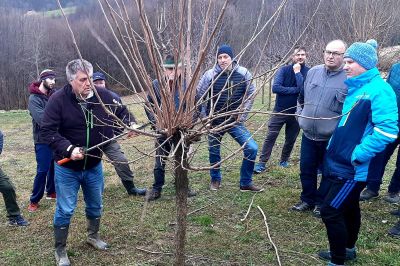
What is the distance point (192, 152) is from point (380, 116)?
1496 mm

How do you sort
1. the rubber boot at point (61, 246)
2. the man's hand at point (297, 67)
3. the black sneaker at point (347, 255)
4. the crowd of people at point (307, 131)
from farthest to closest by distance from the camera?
1. the man's hand at point (297, 67)
2. the rubber boot at point (61, 246)
3. the black sneaker at point (347, 255)
4. the crowd of people at point (307, 131)

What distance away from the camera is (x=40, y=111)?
554 cm

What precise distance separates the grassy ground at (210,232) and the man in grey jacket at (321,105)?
53cm

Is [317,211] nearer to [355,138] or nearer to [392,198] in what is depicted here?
[392,198]

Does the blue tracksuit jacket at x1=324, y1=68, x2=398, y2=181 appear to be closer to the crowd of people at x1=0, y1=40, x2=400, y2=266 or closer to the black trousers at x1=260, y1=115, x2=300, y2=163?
the crowd of people at x1=0, y1=40, x2=400, y2=266

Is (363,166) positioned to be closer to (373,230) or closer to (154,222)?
(373,230)

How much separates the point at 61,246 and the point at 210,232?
1.53 metres

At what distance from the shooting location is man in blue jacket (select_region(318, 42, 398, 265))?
3.26 m

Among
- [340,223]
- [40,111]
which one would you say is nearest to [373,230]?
[340,223]

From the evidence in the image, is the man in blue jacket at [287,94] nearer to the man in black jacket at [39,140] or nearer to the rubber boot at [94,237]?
the rubber boot at [94,237]

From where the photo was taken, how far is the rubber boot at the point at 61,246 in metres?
3.91

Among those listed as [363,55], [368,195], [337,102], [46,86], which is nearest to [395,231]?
[368,195]

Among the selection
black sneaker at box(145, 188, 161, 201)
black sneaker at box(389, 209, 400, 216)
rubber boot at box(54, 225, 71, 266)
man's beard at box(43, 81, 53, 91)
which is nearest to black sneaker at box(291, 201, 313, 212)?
black sneaker at box(389, 209, 400, 216)

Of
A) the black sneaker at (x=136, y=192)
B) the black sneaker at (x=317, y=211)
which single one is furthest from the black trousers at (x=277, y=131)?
the black sneaker at (x=136, y=192)
